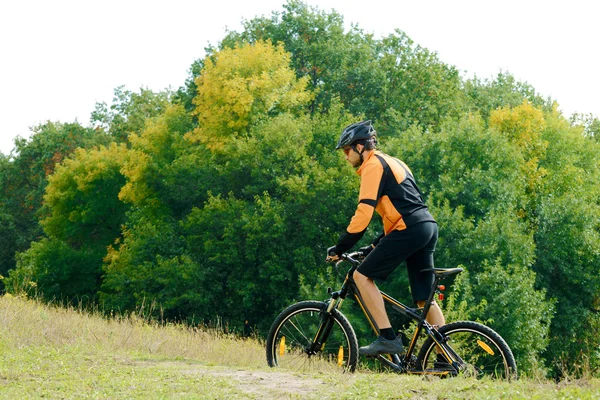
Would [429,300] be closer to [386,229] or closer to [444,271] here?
[444,271]

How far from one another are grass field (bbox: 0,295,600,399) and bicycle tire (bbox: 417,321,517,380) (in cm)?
20

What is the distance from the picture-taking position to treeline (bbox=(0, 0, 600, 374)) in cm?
2775

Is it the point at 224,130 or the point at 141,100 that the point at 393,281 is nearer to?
the point at 224,130

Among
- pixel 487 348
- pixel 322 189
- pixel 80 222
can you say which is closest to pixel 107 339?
pixel 487 348

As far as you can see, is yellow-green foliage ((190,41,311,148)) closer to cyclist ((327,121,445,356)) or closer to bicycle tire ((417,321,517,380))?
cyclist ((327,121,445,356))

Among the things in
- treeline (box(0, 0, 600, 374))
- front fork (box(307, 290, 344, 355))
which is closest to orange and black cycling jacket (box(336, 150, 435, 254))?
front fork (box(307, 290, 344, 355))

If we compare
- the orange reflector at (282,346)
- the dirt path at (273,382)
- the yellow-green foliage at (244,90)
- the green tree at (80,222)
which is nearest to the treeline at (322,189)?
the yellow-green foliage at (244,90)

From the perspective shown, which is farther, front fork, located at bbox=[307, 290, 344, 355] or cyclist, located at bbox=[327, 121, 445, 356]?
front fork, located at bbox=[307, 290, 344, 355]

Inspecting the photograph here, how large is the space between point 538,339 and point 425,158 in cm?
798

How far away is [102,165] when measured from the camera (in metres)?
42.9

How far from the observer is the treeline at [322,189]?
91.0 feet

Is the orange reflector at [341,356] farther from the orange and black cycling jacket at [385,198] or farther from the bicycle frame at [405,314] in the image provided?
the orange and black cycling jacket at [385,198]

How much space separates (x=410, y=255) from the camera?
19.2 ft

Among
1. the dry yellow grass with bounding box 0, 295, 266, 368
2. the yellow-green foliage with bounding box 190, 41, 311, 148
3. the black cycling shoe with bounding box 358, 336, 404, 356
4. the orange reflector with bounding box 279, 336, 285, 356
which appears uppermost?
the yellow-green foliage with bounding box 190, 41, 311, 148
